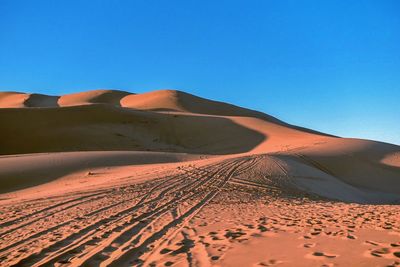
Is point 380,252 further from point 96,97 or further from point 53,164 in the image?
point 96,97

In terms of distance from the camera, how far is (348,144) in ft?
103

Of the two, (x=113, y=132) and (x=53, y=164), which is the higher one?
(x=113, y=132)

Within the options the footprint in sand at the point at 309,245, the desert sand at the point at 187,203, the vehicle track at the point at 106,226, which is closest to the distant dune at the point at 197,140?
the desert sand at the point at 187,203

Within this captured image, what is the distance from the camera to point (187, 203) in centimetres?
1041

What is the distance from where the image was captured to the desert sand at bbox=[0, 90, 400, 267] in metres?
5.13

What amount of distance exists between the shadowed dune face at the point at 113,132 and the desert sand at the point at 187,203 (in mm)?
196

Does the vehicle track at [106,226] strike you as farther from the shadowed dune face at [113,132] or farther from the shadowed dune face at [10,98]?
the shadowed dune face at [10,98]

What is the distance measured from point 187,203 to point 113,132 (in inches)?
1119

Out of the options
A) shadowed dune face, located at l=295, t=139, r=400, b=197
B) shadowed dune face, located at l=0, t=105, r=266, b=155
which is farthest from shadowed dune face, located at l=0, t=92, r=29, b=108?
shadowed dune face, located at l=295, t=139, r=400, b=197

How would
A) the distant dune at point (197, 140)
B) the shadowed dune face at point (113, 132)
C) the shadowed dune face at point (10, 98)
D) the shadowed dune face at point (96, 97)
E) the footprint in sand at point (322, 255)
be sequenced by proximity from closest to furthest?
the footprint in sand at point (322, 255) → the distant dune at point (197, 140) → the shadowed dune face at point (113, 132) → the shadowed dune face at point (10, 98) → the shadowed dune face at point (96, 97)

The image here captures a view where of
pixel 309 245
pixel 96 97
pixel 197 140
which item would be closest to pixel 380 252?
pixel 309 245

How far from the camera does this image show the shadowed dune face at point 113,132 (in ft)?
112

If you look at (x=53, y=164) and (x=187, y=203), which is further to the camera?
(x=53, y=164)

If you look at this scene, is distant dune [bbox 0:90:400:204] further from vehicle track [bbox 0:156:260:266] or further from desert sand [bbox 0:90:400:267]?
vehicle track [bbox 0:156:260:266]
